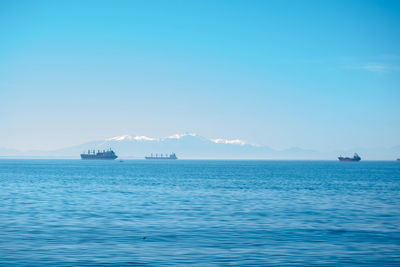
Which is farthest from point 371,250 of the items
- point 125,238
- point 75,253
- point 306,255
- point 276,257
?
point 75,253

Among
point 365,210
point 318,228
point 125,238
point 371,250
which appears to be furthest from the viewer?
point 365,210

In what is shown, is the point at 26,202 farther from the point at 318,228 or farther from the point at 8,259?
the point at 318,228

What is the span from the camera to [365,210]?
125 ft

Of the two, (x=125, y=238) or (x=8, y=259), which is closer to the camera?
(x=8, y=259)

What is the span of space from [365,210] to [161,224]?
18.8m

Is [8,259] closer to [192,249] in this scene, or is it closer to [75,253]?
[75,253]

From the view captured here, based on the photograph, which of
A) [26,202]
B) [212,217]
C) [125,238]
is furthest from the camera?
[26,202]

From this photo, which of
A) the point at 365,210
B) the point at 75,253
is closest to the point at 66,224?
the point at 75,253

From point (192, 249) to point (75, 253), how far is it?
564 centimetres

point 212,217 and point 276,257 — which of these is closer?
point 276,257

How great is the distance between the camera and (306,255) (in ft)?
68.0

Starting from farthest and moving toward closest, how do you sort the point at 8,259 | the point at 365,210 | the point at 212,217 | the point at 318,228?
Answer: the point at 365,210
the point at 212,217
the point at 318,228
the point at 8,259

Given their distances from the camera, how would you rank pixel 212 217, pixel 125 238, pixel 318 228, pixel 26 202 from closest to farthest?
1. pixel 125 238
2. pixel 318 228
3. pixel 212 217
4. pixel 26 202

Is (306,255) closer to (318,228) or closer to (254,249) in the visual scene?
(254,249)
